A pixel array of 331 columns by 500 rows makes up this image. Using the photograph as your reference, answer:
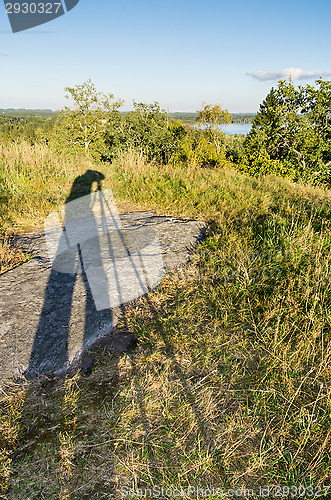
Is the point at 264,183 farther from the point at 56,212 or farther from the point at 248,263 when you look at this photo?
the point at 56,212

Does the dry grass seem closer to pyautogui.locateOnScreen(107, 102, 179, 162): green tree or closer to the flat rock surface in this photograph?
the flat rock surface

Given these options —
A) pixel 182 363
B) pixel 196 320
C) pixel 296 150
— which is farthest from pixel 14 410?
pixel 296 150

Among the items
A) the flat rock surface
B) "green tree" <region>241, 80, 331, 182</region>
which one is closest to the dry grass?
the flat rock surface

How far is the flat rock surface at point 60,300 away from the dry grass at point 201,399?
0.71ft

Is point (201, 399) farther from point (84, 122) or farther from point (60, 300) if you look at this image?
point (84, 122)

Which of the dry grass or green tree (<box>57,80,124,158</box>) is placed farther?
green tree (<box>57,80,124,158</box>)

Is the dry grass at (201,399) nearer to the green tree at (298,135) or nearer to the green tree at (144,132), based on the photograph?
the green tree at (144,132)

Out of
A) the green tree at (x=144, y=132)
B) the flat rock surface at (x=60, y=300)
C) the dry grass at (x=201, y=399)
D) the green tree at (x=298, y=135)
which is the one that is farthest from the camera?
the green tree at (x=298, y=135)

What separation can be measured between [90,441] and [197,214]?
13.6 ft

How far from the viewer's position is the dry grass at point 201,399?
1.52 m

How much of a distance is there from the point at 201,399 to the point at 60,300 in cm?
177

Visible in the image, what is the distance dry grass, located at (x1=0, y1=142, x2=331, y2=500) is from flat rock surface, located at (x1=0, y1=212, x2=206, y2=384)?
0.22m

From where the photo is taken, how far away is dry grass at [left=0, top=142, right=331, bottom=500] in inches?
60.0

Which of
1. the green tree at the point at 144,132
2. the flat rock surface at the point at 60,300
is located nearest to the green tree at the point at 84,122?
the green tree at the point at 144,132
